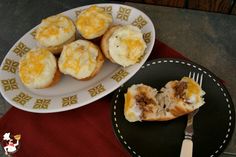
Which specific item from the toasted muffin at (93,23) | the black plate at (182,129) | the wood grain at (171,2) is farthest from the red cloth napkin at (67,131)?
the wood grain at (171,2)

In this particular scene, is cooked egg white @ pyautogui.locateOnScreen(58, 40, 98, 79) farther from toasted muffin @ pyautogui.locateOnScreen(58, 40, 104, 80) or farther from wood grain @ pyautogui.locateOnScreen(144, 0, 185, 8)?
wood grain @ pyautogui.locateOnScreen(144, 0, 185, 8)

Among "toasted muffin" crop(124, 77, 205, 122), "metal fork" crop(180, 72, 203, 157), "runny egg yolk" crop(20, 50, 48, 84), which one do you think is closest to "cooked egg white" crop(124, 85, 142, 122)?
"toasted muffin" crop(124, 77, 205, 122)

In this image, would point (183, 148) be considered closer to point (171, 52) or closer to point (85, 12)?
point (171, 52)

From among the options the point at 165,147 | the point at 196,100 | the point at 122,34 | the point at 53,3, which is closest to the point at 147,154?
the point at 165,147

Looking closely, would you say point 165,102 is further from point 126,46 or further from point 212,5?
point 212,5

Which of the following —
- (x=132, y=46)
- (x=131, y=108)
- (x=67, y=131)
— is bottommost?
(x=67, y=131)

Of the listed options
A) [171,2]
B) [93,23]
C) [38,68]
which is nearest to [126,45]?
[93,23]
